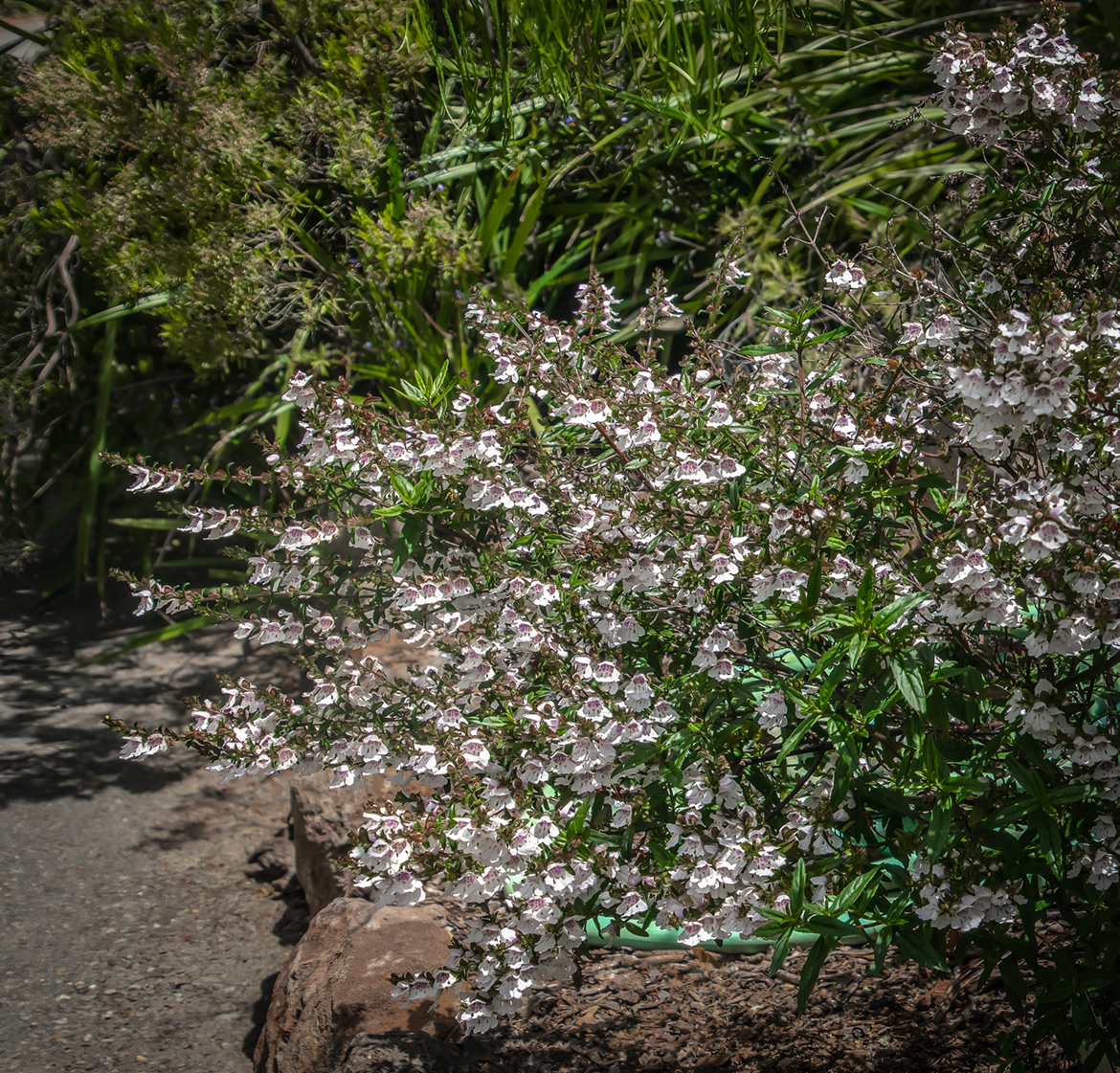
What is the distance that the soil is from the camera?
1.95 meters

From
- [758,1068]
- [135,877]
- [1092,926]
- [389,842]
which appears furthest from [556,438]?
[135,877]

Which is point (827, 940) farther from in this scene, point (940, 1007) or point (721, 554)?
point (940, 1007)

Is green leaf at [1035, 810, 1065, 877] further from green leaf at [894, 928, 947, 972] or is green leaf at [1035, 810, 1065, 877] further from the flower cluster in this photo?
the flower cluster

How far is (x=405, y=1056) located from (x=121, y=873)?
5.63 feet

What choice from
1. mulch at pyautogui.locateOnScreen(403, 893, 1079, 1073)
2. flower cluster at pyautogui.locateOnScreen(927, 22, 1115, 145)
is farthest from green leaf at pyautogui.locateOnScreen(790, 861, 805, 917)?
flower cluster at pyautogui.locateOnScreen(927, 22, 1115, 145)

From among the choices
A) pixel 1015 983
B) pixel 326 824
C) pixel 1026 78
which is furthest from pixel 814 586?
pixel 326 824

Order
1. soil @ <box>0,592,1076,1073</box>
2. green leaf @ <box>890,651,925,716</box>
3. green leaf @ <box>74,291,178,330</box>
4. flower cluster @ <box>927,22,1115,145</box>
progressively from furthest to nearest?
green leaf @ <box>74,291,178,330</box> → soil @ <box>0,592,1076,1073</box> → flower cluster @ <box>927,22,1115,145</box> → green leaf @ <box>890,651,925,716</box>

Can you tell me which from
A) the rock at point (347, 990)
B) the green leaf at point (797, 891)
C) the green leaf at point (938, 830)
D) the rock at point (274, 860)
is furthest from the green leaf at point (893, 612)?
the rock at point (274, 860)

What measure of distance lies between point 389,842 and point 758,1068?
98 centimetres

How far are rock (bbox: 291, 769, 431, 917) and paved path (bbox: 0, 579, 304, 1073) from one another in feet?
0.90

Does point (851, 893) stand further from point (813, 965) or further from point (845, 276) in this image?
point (845, 276)

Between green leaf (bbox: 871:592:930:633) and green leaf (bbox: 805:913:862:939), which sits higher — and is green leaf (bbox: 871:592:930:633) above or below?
above

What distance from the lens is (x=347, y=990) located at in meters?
2.04

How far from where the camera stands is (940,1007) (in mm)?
1934
